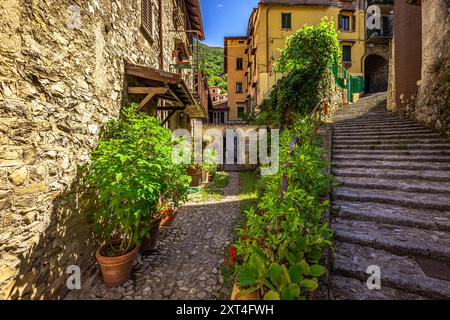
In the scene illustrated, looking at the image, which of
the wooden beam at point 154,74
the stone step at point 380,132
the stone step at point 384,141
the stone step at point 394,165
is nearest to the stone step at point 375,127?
the stone step at point 380,132

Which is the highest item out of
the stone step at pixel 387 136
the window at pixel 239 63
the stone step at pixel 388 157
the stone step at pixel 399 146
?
the window at pixel 239 63

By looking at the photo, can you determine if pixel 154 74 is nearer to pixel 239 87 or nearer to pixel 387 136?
pixel 387 136

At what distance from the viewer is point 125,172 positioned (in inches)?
109

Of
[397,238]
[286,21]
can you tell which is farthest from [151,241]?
[286,21]

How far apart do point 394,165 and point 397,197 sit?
142 centimetres

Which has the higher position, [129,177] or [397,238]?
[129,177]

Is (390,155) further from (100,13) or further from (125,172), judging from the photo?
(100,13)

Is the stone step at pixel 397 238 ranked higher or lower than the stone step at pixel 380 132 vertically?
lower

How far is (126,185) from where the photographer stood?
8.79 feet

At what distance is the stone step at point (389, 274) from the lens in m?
2.10

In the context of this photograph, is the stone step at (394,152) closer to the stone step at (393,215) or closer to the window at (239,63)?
the stone step at (393,215)

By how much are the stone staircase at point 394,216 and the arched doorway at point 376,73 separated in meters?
17.1

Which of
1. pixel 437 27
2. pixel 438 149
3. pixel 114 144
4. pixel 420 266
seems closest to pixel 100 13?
pixel 114 144

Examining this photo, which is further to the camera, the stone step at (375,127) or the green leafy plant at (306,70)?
the green leafy plant at (306,70)
